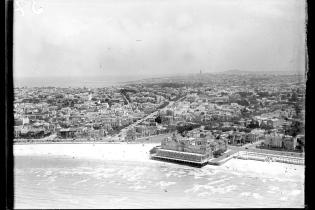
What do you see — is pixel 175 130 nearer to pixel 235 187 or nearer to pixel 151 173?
pixel 151 173

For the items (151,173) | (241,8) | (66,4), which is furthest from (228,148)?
(66,4)
